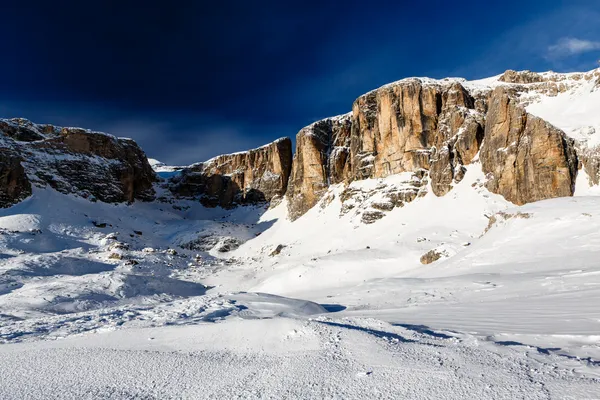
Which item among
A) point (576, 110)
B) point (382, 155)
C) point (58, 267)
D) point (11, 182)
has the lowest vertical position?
point (58, 267)

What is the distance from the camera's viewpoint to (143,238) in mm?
68062

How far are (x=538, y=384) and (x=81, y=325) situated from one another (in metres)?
11.1

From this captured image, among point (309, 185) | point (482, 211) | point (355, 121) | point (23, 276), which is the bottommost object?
point (23, 276)

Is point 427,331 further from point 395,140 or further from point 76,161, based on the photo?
point 76,161

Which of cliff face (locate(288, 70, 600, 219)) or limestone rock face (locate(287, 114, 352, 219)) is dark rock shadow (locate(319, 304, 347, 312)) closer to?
cliff face (locate(288, 70, 600, 219))

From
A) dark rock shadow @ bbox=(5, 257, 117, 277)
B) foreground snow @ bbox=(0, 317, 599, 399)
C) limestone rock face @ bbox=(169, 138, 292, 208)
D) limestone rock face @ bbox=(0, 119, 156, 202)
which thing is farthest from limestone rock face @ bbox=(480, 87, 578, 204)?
limestone rock face @ bbox=(0, 119, 156, 202)

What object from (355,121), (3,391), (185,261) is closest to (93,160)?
(185,261)

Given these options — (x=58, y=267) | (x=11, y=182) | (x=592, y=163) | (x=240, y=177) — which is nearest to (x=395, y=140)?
(x=592, y=163)

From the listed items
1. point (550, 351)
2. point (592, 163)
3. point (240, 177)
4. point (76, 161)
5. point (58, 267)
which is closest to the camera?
point (550, 351)

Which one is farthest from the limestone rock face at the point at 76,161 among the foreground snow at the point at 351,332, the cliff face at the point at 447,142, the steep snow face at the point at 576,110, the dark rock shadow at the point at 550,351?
the dark rock shadow at the point at 550,351

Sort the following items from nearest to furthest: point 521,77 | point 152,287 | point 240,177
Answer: point 152,287
point 521,77
point 240,177

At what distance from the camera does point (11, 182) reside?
69875mm

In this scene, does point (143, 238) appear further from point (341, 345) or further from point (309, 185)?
point (341, 345)

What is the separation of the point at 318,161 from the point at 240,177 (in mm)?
37121
